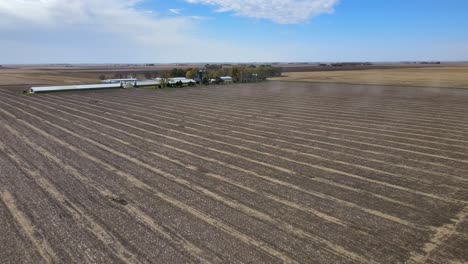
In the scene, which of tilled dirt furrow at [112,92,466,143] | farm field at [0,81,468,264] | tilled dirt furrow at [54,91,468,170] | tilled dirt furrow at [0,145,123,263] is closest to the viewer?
tilled dirt furrow at [0,145,123,263]

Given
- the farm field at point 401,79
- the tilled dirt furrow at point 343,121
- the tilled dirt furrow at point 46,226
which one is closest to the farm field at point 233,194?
the tilled dirt furrow at point 46,226

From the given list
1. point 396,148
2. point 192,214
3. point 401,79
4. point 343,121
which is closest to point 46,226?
point 192,214

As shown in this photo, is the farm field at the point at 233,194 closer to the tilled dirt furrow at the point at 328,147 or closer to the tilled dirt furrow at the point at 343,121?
the tilled dirt furrow at the point at 328,147

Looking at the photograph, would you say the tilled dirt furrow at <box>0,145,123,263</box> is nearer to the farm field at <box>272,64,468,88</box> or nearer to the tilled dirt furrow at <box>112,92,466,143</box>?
the tilled dirt furrow at <box>112,92,466,143</box>

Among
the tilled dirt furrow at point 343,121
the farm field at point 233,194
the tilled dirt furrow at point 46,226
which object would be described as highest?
the tilled dirt furrow at point 46,226

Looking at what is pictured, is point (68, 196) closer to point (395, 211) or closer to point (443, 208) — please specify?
point (395, 211)

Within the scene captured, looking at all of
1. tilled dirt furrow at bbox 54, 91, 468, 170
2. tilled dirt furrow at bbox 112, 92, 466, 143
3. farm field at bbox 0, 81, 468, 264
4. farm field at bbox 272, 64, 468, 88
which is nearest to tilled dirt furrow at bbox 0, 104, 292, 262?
farm field at bbox 0, 81, 468, 264

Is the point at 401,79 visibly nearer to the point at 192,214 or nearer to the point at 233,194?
the point at 233,194

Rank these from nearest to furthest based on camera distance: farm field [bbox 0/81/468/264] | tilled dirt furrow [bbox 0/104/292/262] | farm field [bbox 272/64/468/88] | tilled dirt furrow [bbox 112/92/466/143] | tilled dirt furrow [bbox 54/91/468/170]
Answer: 1. tilled dirt furrow [bbox 0/104/292/262]
2. farm field [bbox 0/81/468/264]
3. tilled dirt furrow [bbox 54/91/468/170]
4. tilled dirt furrow [bbox 112/92/466/143]
5. farm field [bbox 272/64/468/88]
